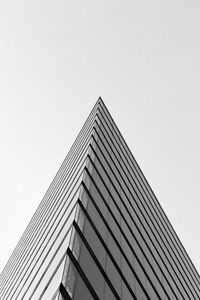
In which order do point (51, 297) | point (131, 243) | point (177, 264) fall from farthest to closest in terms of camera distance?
1. point (177, 264)
2. point (131, 243)
3. point (51, 297)

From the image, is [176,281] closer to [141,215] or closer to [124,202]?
[141,215]

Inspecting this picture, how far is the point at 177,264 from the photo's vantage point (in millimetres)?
32438

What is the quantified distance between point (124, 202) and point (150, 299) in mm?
6519

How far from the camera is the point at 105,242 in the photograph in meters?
17.0

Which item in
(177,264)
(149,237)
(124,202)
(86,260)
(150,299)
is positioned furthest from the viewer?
(177,264)

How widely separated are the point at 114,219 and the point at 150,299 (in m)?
3.79

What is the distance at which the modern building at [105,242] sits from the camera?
13906 millimetres

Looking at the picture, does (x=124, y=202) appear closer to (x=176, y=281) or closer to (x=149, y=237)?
(x=149, y=237)

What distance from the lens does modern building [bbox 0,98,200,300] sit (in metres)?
13.9

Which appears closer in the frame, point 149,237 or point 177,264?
point 149,237

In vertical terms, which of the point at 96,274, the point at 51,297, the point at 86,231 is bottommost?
the point at 51,297

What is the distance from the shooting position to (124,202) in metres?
24.8

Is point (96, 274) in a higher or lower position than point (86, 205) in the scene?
lower

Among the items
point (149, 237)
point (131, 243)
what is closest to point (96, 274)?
point (131, 243)
